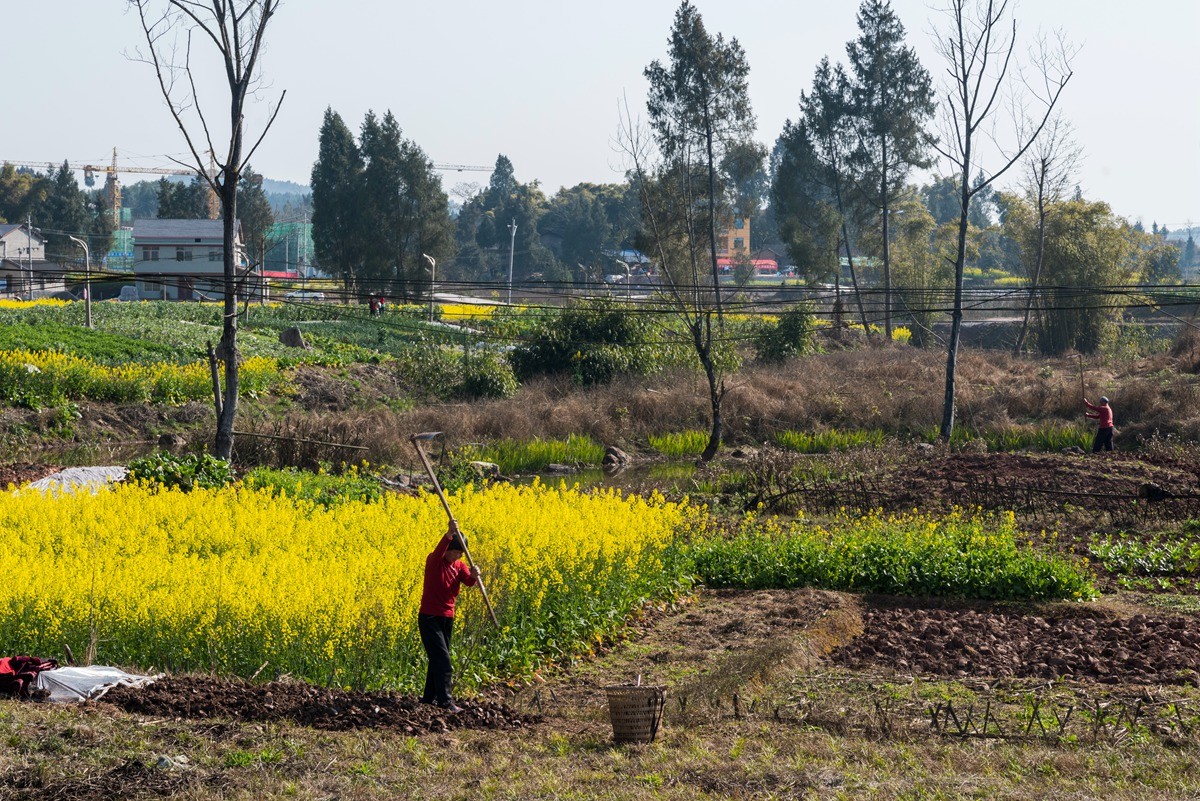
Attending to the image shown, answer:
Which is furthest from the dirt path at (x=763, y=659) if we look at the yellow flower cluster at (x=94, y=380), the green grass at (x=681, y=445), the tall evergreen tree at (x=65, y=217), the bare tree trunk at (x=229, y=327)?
the tall evergreen tree at (x=65, y=217)

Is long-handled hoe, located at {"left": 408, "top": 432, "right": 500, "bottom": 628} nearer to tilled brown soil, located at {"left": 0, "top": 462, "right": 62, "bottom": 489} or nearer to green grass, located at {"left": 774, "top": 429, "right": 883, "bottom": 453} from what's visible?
tilled brown soil, located at {"left": 0, "top": 462, "right": 62, "bottom": 489}

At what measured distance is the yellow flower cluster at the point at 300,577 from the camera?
409 inches

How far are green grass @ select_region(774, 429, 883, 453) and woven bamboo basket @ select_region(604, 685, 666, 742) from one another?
2189 centimetres

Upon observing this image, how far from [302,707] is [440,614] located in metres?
1.26

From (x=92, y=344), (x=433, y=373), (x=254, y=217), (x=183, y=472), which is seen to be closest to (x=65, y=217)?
(x=254, y=217)

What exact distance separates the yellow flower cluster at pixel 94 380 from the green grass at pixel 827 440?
16.3m

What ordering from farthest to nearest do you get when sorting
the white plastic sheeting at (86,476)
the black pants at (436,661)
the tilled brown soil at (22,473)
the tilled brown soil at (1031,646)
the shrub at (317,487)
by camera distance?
the tilled brown soil at (22,473)
the white plastic sheeting at (86,476)
the shrub at (317,487)
the tilled brown soil at (1031,646)
the black pants at (436,661)

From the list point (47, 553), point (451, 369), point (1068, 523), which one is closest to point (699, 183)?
point (451, 369)

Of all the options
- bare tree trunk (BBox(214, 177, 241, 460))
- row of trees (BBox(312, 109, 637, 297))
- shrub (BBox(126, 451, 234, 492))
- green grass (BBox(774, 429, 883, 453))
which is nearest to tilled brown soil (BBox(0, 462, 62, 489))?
shrub (BBox(126, 451, 234, 492))

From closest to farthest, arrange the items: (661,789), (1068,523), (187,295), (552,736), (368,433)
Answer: (661,789) < (552,736) < (1068,523) < (368,433) < (187,295)

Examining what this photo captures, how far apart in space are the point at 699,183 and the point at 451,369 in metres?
11.1

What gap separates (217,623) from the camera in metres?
10.6

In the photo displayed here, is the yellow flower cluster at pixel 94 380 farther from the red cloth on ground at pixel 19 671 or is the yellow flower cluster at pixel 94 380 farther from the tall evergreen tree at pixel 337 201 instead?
the tall evergreen tree at pixel 337 201

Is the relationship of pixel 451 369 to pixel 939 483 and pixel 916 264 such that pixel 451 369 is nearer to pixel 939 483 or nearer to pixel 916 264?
pixel 939 483
